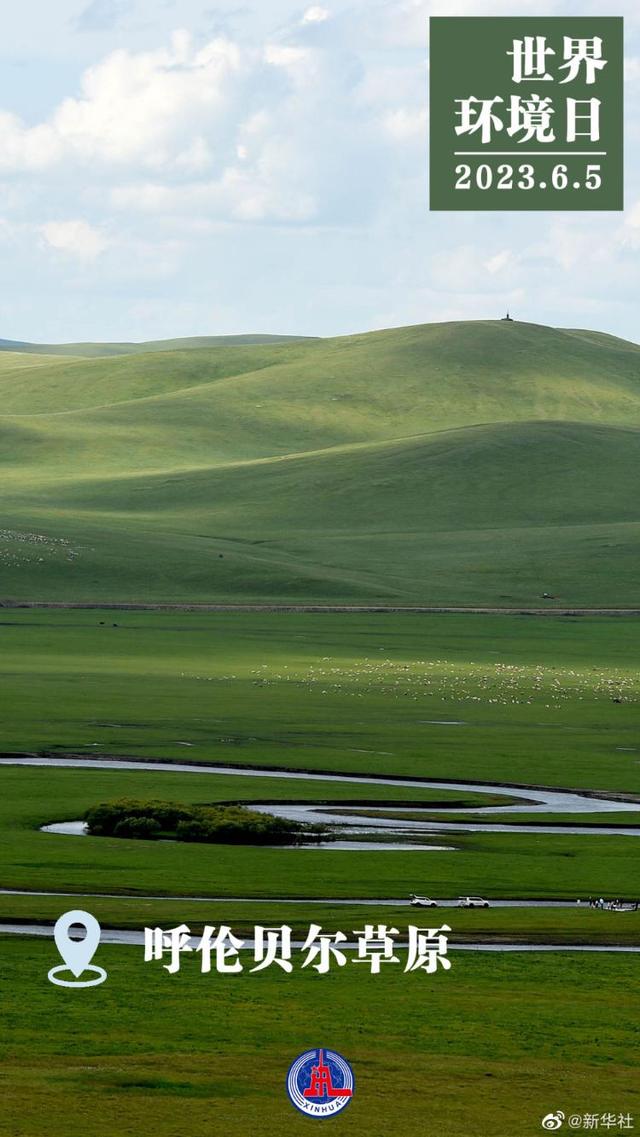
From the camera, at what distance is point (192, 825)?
4572cm

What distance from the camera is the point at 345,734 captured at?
6662 centimetres

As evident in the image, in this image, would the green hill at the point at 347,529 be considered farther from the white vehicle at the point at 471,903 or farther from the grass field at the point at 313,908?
the white vehicle at the point at 471,903

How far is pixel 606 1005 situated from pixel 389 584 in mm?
105661

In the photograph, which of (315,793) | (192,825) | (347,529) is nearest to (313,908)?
(192,825)

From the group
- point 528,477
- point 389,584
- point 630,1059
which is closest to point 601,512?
point 528,477

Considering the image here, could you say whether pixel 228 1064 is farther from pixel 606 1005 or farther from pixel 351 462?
pixel 351 462

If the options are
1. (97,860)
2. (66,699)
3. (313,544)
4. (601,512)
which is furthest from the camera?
(601,512)

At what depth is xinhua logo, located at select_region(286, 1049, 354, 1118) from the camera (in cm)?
2173

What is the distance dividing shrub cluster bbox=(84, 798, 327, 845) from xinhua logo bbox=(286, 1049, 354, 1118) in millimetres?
22660

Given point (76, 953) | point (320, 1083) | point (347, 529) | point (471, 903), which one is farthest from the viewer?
point (347, 529)

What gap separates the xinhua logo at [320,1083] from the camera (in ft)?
71.3

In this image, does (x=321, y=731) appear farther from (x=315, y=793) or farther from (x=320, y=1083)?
(x=320, y=1083)

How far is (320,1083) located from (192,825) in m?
24.0

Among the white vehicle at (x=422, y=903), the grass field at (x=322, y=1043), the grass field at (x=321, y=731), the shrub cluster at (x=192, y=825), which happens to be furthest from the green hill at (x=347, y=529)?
the grass field at (x=322, y=1043)
